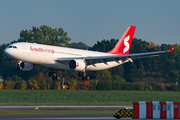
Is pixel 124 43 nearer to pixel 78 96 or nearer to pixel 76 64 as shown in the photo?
pixel 76 64

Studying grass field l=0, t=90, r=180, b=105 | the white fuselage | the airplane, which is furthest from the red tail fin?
grass field l=0, t=90, r=180, b=105

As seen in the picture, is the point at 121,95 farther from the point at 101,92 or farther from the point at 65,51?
the point at 65,51

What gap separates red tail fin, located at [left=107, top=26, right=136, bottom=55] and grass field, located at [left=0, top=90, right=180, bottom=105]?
14958 mm

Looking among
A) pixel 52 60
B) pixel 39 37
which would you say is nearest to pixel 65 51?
pixel 52 60

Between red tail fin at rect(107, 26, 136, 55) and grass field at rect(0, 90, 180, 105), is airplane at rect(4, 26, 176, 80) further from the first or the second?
grass field at rect(0, 90, 180, 105)

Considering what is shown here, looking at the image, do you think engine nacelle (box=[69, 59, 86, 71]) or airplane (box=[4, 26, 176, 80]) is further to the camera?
engine nacelle (box=[69, 59, 86, 71])

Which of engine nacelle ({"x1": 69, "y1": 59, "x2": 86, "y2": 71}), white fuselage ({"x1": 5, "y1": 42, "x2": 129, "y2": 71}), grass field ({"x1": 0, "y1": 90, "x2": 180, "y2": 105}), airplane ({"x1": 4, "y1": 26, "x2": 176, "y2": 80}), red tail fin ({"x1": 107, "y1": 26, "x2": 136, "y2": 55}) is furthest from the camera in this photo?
grass field ({"x1": 0, "y1": 90, "x2": 180, "y2": 105})

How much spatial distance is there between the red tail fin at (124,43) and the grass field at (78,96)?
49.1 feet

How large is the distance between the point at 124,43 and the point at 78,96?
900 inches

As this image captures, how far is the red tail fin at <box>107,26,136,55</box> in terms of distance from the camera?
72.5 metres

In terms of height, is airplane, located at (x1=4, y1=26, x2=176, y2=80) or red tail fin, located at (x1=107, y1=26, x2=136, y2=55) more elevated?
red tail fin, located at (x1=107, y1=26, x2=136, y2=55)

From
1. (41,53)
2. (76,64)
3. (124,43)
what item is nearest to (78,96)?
(124,43)

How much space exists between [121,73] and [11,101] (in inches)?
1274

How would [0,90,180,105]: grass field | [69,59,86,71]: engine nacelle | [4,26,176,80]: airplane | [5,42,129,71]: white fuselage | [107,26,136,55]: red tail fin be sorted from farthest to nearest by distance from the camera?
[0,90,180,105]: grass field → [107,26,136,55]: red tail fin → [69,59,86,71]: engine nacelle → [4,26,176,80]: airplane → [5,42,129,71]: white fuselage
